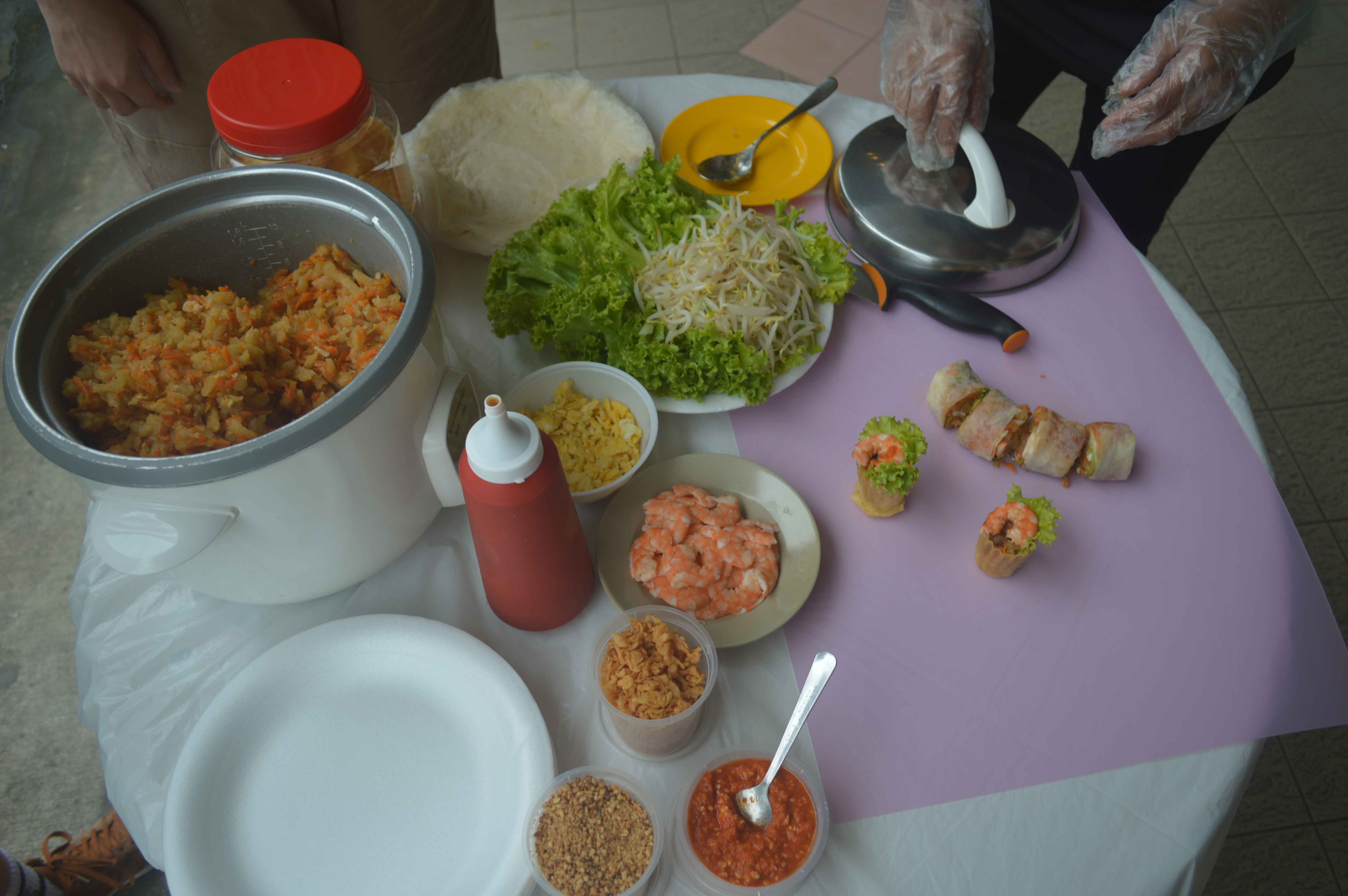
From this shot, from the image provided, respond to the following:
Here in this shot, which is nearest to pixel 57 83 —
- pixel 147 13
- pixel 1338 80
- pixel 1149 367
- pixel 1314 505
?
pixel 147 13

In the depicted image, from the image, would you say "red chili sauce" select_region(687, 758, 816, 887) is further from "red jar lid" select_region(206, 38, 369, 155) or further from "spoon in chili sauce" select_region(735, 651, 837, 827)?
"red jar lid" select_region(206, 38, 369, 155)

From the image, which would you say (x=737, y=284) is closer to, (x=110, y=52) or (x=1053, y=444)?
(x=1053, y=444)

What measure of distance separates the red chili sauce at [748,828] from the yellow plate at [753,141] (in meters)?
1.09

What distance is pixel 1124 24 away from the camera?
5.44 feet

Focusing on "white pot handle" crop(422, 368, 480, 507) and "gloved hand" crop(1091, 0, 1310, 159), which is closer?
"white pot handle" crop(422, 368, 480, 507)

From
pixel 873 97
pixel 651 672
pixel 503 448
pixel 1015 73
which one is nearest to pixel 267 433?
pixel 503 448

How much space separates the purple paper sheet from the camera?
3.43 feet

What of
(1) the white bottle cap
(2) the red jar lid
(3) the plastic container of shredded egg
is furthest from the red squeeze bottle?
(2) the red jar lid

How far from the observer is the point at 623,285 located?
1308 mm

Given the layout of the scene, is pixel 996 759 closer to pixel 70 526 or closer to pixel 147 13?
pixel 147 13

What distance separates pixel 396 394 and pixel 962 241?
1.02 meters

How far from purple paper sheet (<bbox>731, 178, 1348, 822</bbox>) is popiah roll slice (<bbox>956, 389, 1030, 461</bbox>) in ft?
0.11

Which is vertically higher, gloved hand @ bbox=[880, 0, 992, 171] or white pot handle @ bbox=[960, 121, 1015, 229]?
gloved hand @ bbox=[880, 0, 992, 171]

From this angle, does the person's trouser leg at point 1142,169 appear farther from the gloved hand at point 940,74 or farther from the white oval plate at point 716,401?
the white oval plate at point 716,401
